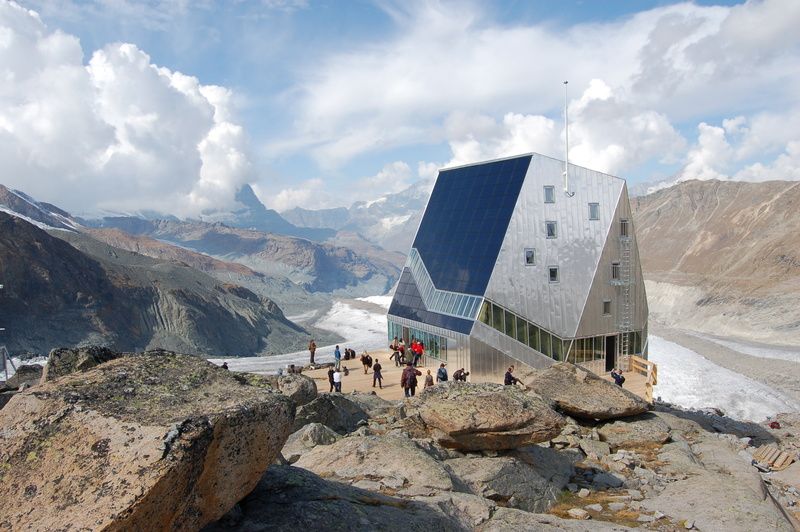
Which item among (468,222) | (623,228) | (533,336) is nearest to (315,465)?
(533,336)

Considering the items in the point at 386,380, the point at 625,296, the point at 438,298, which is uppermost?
the point at 625,296

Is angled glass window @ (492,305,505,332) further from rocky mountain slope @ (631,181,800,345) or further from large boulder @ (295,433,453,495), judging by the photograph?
rocky mountain slope @ (631,181,800,345)

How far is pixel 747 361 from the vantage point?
67625 mm

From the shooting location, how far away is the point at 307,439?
12.9 metres

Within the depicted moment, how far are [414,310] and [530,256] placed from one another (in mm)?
8777

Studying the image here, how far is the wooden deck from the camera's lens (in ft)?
87.5

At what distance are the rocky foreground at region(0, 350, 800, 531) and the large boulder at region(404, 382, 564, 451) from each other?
3cm

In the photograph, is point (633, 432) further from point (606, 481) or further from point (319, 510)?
point (319, 510)

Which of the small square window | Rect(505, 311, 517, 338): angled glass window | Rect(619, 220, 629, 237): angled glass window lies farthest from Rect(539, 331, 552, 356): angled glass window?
Rect(619, 220, 629, 237): angled glass window

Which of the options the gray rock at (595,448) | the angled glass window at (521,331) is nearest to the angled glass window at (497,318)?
the angled glass window at (521,331)

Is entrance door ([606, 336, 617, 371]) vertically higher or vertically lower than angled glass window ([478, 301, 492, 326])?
lower

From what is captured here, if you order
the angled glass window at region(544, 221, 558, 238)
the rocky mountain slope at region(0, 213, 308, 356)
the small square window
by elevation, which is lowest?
the rocky mountain slope at region(0, 213, 308, 356)

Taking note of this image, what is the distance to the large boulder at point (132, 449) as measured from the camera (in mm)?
4523

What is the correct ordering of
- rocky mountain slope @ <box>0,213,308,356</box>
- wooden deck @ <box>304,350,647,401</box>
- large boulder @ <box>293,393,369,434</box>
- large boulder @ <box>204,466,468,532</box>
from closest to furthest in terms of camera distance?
large boulder @ <box>204,466,468,532</box> → large boulder @ <box>293,393,369,434</box> → wooden deck @ <box>304,350,647,401</box> → rocky mountain slope @ <box>0,213,308,356</box>
